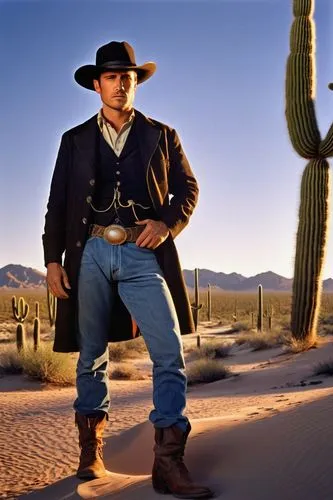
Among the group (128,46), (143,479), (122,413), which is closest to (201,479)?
(143,479)

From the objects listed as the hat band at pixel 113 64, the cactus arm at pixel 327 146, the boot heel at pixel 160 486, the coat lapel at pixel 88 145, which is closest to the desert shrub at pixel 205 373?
the cactus arm at pixel 327 146

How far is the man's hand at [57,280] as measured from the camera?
175 inches

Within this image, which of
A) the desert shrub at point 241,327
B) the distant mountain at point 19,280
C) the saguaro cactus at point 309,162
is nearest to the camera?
the saguaro cactus at point 309,162

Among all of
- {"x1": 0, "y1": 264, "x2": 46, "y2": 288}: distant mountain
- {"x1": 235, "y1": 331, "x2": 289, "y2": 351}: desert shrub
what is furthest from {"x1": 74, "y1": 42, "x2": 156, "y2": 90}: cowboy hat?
{"x1": 0, "y1": 264, "x2": 46, "y2": 288}: distant mountain

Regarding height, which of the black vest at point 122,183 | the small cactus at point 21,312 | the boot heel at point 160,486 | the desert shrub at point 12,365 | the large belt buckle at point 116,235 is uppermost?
the black vest at point 122,183

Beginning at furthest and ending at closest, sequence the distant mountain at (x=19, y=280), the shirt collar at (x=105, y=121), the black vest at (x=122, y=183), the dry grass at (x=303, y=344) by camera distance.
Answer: the distant mountain at (x=19, y=280), the dry grass at (x=303, y=344), the shirt collar at (x=105, y=121), the black vest at (x=122, y=183)

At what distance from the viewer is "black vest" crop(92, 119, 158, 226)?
168 inches

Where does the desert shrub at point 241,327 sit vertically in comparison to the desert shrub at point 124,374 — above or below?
above

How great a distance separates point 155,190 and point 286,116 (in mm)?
12707

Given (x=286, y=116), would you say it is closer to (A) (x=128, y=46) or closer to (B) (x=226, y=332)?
(A) (x=128, y=46)

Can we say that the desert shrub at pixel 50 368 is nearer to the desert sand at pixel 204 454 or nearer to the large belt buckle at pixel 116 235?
the desert sand at pixel 204 454

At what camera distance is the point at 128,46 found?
443 centimetres

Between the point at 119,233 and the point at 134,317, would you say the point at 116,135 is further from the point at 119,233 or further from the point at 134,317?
the point at 134,317

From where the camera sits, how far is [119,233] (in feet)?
13.5
